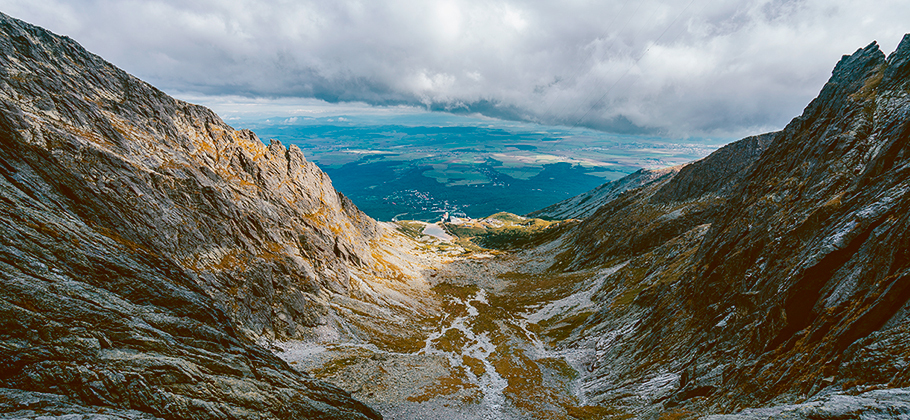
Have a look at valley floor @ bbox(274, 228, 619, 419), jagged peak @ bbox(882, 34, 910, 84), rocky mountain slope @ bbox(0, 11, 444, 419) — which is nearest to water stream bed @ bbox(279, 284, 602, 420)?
valley floor @ bbox(274, 228, 619, 419)

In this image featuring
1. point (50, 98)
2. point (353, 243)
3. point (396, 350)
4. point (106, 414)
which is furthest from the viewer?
point (353, 243)

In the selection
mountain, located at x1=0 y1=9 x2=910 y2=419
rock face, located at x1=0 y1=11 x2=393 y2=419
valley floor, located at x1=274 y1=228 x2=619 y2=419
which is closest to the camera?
rock face, located at x1=0 y1=11 x2=393 y2=419

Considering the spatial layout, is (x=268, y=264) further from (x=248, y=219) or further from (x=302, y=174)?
(x=302, y=174)

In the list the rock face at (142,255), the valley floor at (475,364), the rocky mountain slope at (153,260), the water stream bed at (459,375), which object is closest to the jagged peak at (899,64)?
the valley floor at (475,364)

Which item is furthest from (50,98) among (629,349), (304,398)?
(629,349)

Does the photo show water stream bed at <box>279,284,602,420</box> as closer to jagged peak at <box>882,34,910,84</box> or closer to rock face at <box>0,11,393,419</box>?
rock face at <box>0,11,393,419</box>

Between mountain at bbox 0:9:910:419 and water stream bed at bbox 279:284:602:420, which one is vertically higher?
mountain at bbox 0:9:910:419
